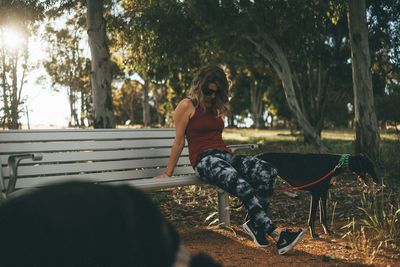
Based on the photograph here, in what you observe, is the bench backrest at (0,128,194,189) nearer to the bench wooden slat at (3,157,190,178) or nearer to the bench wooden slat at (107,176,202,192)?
the bench wooden slat at (3,157,190,178)

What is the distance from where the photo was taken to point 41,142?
4570 mm

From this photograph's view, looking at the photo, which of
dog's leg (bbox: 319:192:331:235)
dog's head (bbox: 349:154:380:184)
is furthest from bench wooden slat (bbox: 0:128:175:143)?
dog's head (bbox: 349:154:380:184)

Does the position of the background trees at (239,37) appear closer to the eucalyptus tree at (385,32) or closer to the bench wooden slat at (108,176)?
the eucalyptus tree at (385,32)

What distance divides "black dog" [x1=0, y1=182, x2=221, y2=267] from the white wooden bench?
3.16 m

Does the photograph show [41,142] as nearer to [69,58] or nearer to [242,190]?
[242,190]

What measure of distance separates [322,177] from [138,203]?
4239 mm

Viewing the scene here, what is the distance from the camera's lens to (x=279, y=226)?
19.2ft

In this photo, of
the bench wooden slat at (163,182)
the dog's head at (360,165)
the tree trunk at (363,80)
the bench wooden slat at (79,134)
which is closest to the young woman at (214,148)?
the bench wooden slat at (163,182)

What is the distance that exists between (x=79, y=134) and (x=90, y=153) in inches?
8.5

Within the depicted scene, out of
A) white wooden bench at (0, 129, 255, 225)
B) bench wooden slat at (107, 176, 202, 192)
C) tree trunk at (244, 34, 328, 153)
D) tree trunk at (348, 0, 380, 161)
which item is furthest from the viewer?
tree trunk at (244, 34, 328, 153)

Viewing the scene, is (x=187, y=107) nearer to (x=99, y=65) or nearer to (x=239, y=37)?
(x=99, y=65)

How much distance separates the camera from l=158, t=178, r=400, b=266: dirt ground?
4.23m

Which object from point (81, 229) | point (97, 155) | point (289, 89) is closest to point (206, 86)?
point (97, 155)

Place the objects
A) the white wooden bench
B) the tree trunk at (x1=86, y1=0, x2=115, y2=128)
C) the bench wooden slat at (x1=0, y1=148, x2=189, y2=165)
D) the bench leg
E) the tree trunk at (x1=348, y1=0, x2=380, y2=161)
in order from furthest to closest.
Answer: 1. the tree trunk at (x1=348, y1=0, x2=380, y2=161)
2. the tree trunk at (x1=86, y1=0, x2=115, y2=128)
3. the bench leg
4. the bench wooden slat at (x1=0, y1=148, x2=189, y2=165)
5. the white wooden bench
